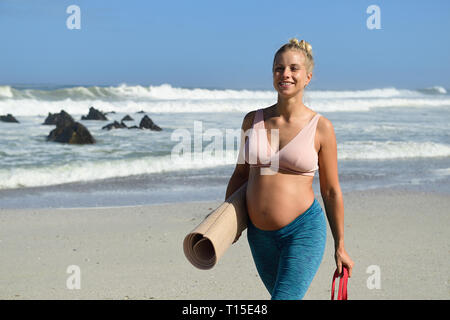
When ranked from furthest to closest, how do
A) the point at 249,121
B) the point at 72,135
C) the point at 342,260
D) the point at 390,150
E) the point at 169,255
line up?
the point at 72,135 → the point at 390,150 → the point at 169,255 → the point at 249,121 → the point at 342,260

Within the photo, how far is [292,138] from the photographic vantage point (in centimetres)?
292

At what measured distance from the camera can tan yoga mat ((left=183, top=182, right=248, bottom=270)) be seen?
8.87 ft

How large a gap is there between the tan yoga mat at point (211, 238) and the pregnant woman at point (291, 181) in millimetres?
212

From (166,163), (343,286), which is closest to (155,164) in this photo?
(166,163)

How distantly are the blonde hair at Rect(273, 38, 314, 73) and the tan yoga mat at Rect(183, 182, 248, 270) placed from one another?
32.6 inches

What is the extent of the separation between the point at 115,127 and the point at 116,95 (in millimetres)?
18998

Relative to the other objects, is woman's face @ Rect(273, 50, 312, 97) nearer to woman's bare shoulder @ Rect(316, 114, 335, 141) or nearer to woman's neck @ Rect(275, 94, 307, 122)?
woman's neck @ Rect(275, 94, 307, 122)

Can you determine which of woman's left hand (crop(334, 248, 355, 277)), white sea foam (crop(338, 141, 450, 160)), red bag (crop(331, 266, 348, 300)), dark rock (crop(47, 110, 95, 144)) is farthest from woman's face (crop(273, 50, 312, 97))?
dark rock (crop(47, 110, 95, 144))

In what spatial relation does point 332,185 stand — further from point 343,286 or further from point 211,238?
point 211,238

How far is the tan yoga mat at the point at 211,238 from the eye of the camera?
2703 millimetres

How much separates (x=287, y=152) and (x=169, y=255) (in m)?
3.30

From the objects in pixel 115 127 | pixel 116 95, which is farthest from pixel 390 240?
pixel 116 95

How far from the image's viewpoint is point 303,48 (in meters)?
2.95
